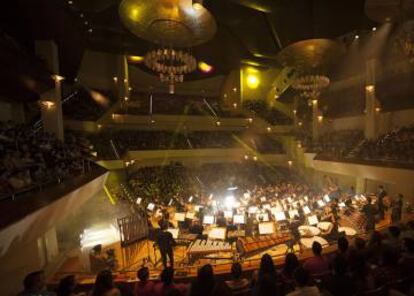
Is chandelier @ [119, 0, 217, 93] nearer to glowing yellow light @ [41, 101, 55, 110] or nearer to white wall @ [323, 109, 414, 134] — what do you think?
glowing yellow light @ [41, 101, 55, 110]

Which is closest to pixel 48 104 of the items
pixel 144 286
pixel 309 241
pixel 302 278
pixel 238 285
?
pixel 144 286

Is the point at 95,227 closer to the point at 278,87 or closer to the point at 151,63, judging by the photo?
the point at 151,63

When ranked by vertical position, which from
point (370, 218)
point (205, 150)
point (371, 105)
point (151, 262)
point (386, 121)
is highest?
point (371, 105)

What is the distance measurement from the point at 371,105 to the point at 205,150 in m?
11.8

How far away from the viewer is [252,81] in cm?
2900

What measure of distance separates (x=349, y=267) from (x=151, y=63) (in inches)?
318

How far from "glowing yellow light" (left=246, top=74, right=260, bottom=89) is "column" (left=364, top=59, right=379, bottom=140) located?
42.8 feet

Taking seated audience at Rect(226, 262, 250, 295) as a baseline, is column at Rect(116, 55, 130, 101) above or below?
above

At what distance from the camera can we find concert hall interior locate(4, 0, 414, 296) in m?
5.37

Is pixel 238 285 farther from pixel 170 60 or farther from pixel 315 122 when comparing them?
pixel 315 122

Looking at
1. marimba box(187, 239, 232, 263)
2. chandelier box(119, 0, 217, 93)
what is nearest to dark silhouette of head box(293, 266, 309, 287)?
marimba box(187, 239, 232, 263)

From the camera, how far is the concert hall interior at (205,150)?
5.37 m

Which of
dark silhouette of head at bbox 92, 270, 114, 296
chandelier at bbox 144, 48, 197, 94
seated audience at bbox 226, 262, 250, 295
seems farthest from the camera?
chandelier at bbox 144, 48, 197, 94

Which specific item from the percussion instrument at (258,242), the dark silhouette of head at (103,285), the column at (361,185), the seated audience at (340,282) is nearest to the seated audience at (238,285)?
the seated audience at (340,282)
